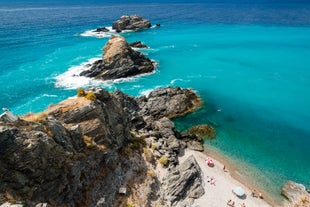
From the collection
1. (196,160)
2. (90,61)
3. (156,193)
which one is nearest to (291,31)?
(90,61)

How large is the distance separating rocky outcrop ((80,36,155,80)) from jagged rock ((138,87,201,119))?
2282 centimetres

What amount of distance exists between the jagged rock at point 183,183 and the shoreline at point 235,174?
6.26 meters

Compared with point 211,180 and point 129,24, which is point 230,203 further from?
point 129,24

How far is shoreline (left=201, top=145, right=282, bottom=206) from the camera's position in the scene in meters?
35.7

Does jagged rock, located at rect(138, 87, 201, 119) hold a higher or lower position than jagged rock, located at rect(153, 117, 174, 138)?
lower

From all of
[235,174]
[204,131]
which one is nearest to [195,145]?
[204,131]

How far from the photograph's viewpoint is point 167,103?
2299 inches

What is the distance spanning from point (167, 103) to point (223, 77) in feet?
106

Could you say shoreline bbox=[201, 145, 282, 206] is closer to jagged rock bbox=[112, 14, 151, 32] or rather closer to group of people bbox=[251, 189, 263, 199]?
group of people bbox=[251, 189, 263, 199]

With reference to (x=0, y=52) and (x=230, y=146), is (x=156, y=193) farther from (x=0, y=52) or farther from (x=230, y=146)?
(x=0, y=52)

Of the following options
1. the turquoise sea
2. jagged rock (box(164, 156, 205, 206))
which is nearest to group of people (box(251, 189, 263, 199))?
the turquoise sea

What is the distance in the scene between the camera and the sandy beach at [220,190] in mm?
34625

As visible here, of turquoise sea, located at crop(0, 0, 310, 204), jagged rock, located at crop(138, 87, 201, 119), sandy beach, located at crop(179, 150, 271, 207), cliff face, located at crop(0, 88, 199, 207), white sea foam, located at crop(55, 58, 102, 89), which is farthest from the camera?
white sea foam, located at crop(55, 58, 102, 89)

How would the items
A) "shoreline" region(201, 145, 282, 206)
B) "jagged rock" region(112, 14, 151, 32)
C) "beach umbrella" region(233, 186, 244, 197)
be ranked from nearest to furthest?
"beach umbrella" region(233, 186, 244, 197), "shoreline" region(201, 145, 282, 206), "jagged rock" region(112, 14, 151, 32)
